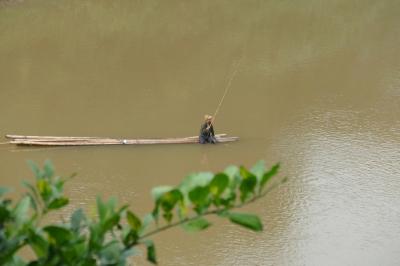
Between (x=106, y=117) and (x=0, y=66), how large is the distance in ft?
8.38

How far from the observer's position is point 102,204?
109cm

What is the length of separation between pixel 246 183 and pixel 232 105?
8.06 metres

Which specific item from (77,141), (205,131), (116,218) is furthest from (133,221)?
(77,141)

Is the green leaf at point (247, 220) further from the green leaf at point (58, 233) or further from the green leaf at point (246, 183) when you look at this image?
the green leaf at point (58, 233)

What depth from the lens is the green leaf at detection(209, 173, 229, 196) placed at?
100cm

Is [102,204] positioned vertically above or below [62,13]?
below

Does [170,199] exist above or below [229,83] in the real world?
below

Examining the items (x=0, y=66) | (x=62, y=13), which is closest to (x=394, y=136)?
(x=0, y=66)

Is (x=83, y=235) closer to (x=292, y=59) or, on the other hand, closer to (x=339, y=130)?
(x=339, y=130)

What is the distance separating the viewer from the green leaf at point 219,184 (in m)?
1.00

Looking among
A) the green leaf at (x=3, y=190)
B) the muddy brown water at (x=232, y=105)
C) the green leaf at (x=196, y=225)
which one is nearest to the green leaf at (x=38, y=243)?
the green leaf at (x=3, y=190)

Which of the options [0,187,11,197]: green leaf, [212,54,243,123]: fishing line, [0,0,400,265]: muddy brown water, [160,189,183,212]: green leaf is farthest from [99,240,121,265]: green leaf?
[212,54,243,123]: fishing line

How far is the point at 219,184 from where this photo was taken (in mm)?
1001

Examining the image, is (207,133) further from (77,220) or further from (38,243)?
(38,243)
